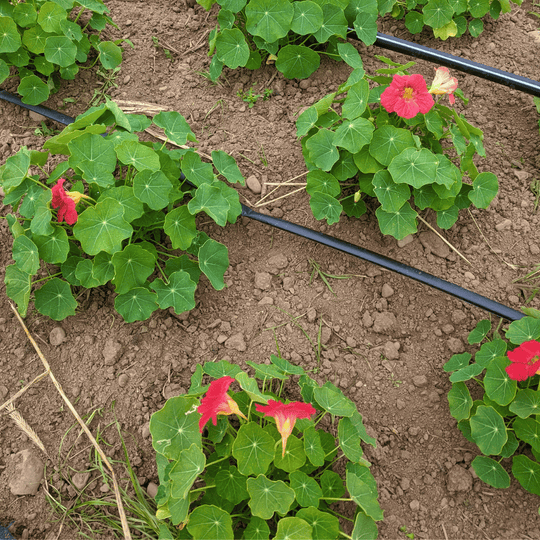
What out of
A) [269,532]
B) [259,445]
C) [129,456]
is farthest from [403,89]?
[129,456]

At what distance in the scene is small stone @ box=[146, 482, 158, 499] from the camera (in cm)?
192

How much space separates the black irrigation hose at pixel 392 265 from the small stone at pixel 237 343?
0.59 meters

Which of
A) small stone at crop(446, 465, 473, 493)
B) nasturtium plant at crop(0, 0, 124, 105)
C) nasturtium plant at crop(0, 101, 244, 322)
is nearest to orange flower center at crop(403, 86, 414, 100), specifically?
nasturtium plant at crop(0, 101, 244, 322)

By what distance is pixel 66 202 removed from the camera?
1908mm

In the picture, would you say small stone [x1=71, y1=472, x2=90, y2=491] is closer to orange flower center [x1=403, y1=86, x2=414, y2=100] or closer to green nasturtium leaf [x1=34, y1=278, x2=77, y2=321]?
green nasturtium leaf [x1=34, y1=278, x2=77, y2=321]

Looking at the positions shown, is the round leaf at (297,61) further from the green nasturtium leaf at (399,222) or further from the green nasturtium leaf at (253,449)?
the green nasturtium leaf at (253,449)

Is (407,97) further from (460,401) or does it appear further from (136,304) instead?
(136,304)

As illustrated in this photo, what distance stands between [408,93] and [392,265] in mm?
788

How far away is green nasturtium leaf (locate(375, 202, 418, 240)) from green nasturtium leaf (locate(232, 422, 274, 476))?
1.09 m

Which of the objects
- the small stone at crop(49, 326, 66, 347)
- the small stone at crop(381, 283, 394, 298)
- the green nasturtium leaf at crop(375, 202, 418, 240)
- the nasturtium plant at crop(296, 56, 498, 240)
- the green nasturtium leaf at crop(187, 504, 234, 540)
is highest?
the nasturtium plant at crop(296, 56, 498, 240)

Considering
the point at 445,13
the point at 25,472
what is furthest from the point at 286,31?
the point at 25,472

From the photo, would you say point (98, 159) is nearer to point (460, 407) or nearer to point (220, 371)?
point (220, 371)

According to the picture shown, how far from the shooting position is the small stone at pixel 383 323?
7.26 feet

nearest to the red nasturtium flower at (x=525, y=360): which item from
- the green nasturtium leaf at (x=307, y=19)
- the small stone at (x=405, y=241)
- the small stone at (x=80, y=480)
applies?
the small stone at (x=405, y=241)
